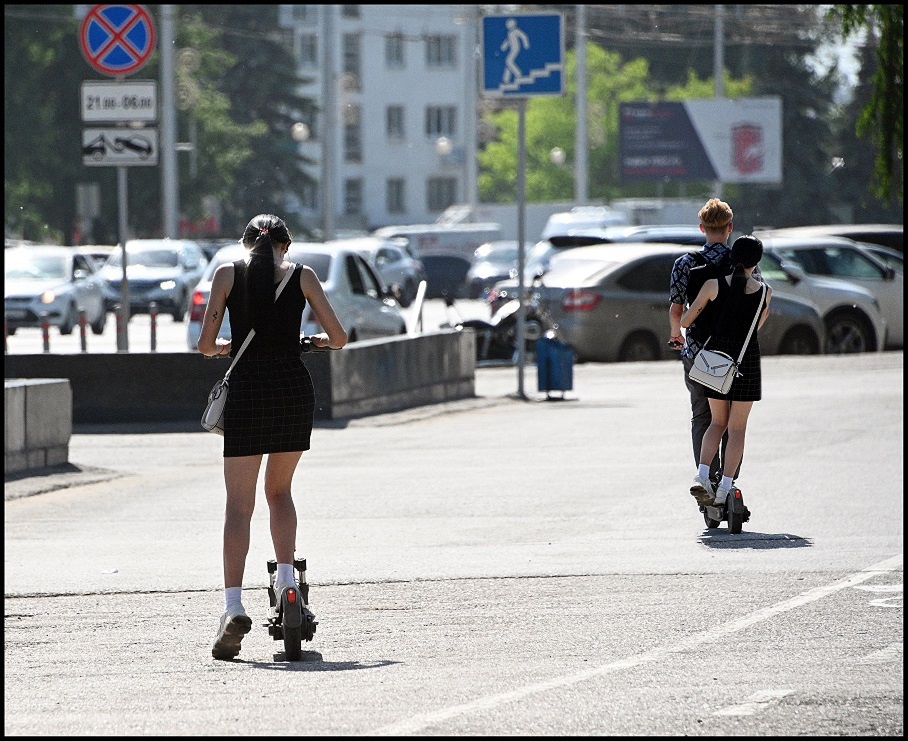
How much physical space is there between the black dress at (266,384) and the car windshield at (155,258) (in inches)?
1292

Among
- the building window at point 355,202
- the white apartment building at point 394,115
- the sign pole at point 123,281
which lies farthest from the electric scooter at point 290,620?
the building window at point 355,202

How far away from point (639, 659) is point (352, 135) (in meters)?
96.9

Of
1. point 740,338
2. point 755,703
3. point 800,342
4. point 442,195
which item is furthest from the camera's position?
point 442,195

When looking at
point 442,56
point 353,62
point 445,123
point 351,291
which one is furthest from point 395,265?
point 445,123

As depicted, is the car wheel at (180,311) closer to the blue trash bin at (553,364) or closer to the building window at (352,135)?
the blue trash bin at (553,364)

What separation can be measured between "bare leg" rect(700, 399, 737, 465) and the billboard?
51.4 m

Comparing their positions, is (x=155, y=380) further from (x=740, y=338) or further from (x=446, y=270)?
(x=446, y=270)

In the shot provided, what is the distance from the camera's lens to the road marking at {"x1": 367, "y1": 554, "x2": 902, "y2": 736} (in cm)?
579

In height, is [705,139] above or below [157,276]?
above

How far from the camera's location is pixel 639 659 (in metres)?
6.82

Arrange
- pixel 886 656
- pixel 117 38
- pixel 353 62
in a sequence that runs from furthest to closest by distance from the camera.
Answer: pixel 353 62 < pixel 117 38 < pixel 886 656

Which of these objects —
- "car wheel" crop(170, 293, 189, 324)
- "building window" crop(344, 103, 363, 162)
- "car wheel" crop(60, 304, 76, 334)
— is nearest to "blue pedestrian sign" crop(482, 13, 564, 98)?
"car wheel" crop(60, 304, 76, 334)

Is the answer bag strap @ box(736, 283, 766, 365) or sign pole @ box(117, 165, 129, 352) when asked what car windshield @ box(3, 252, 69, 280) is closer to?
sign pole @ box(117, 165, 129, 352)

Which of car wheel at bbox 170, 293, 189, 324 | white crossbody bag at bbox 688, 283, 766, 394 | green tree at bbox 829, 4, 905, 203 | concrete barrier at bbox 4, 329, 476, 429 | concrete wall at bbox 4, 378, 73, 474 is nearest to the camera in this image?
white crossbody bag at bbox 688, 283, 766, 394
